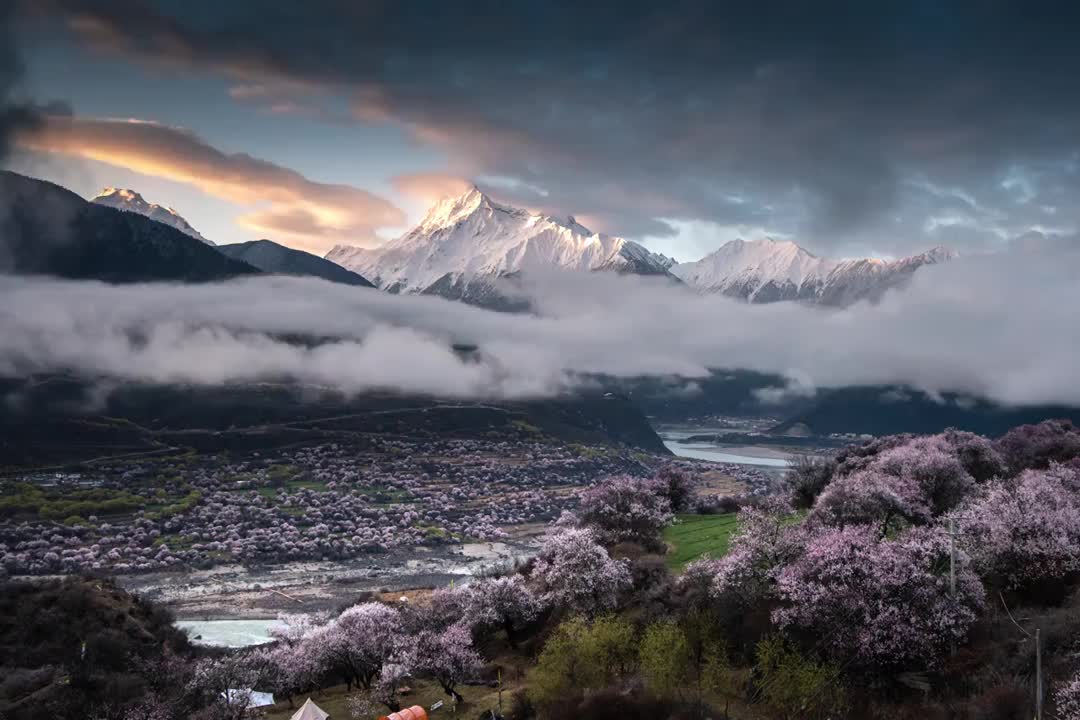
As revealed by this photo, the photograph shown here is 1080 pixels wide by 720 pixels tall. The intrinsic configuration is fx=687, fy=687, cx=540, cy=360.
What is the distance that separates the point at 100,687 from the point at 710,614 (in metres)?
40.9

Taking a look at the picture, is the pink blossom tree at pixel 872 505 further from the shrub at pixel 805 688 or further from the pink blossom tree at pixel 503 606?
the pink blossom tree at pixel 503 606

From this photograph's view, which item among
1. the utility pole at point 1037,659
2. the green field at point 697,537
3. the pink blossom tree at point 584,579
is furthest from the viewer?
the green field at point 697,537

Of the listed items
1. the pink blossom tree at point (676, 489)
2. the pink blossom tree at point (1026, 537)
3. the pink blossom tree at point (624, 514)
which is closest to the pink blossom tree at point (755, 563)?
the pink blossom tree at point (1026, 537)

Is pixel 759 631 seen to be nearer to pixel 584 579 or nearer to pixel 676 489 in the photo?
pixel 584 579

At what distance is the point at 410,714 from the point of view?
141 feet

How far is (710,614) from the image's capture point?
140 ft

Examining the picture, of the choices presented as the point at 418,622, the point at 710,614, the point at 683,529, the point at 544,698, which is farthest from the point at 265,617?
the point at 710,614

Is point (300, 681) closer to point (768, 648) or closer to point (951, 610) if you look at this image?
point (768, 648)

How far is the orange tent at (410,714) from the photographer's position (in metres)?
42.1

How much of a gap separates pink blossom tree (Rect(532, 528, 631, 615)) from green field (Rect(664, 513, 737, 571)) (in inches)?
354

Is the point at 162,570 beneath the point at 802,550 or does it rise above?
beneath

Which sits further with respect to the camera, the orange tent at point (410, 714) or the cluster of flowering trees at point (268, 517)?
the cluster of flowering trees at point (268, 517)

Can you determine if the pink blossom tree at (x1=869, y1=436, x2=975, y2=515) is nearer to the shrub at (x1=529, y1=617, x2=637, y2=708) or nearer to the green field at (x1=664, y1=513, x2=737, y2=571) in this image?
the green field at (x1=664, y1=513, x2=737, y2=571)

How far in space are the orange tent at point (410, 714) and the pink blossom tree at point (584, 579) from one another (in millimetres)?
13086
